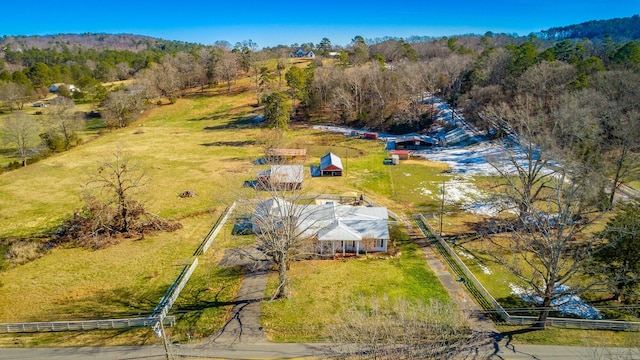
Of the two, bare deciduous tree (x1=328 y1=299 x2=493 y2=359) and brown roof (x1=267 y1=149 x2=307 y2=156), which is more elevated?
brown roof (x1=267 y1=149 x2=307 y2=156)

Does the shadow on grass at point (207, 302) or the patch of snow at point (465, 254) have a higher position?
the patch of snow at point (465, 254)

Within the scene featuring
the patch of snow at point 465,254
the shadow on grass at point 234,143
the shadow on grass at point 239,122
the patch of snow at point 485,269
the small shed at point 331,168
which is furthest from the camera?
the shadow on grass at point 239,122

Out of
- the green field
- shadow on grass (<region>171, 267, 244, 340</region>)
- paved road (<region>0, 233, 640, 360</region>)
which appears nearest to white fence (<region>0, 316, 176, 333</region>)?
the green field

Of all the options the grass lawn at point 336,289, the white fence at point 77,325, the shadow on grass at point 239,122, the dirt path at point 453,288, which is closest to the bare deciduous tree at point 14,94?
the shadow on grass at point 239,122

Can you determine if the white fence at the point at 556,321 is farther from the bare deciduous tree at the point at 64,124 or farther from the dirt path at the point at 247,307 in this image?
the bare deciduous tree at the point at 64,124

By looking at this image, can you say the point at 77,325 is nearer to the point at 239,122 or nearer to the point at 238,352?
the point at 238,352

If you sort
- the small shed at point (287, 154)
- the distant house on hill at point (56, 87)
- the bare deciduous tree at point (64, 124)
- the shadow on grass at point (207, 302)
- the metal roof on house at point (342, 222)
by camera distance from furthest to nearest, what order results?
the distant house on hill at point (56, 87), the bare deciduous tree at point (64, 124), the small shed at point (287, 154), the metal roof on house at point (342, 222), the shadow on grass at point (207, 302)

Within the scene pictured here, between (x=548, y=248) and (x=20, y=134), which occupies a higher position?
(x=20, y=134)

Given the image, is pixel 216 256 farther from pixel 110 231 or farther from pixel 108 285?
pixel 110 231

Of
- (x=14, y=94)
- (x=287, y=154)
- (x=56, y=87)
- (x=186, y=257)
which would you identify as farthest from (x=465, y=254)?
(x=56, y=87)

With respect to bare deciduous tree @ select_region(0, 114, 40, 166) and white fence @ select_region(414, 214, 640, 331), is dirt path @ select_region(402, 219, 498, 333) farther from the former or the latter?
bare deciduous tree @ select_region(0, 114, 40, 166)
